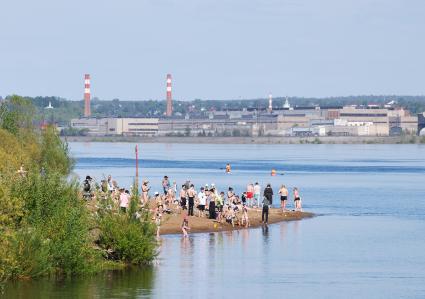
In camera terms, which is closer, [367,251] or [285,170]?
[367,251]

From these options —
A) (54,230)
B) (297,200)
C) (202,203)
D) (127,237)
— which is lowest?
(297,200)

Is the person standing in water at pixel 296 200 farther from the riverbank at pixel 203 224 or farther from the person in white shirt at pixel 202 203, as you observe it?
the person in white shirt at pixel 202 203

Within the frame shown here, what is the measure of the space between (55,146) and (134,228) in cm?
5754

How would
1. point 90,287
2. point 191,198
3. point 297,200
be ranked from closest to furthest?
point 90,287
point 191,198
point 297,200

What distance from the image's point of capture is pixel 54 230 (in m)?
43.3

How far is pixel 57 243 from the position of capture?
4319cm

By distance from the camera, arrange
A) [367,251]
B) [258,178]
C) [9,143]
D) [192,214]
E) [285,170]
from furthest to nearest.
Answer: [285,170], [258,178], [9,143], [192,214], [367,251]

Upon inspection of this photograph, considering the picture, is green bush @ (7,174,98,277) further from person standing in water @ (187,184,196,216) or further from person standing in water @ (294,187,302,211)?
person standing in water @ (294,187,302,211)

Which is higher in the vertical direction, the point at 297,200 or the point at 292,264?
the point at 297,200

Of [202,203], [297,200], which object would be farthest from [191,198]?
[297,200]

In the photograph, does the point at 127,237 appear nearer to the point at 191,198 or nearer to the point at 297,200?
the point at 191,198

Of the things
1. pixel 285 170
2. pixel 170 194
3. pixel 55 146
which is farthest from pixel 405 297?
pixel 285 170

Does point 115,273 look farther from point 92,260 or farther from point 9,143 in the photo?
point 9,143

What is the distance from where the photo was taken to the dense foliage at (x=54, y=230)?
1612 inches
